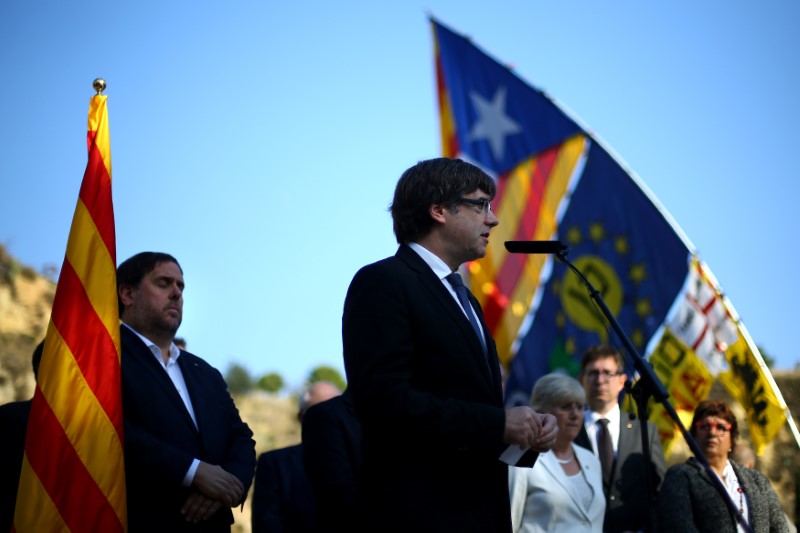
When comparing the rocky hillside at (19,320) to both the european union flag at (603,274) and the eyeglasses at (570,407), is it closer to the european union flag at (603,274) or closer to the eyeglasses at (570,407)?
the european union flag at (603,274)

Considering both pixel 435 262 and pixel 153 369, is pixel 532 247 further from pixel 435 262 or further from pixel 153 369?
pixel 153 369

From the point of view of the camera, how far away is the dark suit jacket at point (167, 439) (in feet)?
14.1

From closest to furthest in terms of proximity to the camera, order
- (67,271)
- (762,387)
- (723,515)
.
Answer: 1. (67,271)
2. (723,515)
3. (762,387)

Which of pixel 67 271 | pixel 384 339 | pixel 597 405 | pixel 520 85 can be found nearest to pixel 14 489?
pixel 67 271

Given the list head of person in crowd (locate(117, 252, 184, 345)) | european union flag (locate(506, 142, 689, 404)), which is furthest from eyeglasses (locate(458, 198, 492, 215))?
european union flag (locate(506, 142, 689, 404))

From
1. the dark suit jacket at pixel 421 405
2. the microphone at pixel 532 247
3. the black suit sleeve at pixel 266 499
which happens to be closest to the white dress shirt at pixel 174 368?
the black suit sleeve at pixel 266 499

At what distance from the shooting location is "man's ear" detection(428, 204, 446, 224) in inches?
143

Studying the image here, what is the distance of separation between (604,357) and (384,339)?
372cm

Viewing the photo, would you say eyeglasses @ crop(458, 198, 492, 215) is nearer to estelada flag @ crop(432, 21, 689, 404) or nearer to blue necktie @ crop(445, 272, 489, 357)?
blue necktie @ crop(445, 272, 489, 357)

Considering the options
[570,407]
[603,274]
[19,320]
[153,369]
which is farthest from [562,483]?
[19,320]

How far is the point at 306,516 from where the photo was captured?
5.86 m

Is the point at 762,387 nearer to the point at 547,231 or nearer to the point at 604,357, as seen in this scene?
the point at 604,357

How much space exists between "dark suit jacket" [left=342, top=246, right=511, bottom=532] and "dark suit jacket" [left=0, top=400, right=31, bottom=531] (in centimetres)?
212

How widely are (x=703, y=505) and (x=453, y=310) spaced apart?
286cm
